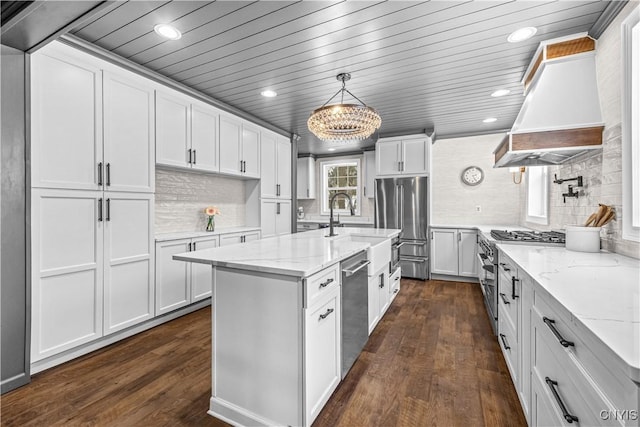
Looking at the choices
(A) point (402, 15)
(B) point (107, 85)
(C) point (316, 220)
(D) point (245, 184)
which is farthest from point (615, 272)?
(C) point (316, 220)

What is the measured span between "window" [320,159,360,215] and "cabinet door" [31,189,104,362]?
482 cm

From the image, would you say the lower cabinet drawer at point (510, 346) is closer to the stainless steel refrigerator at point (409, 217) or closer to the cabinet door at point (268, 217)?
the stainless steel refrigerator at point (409, 217)

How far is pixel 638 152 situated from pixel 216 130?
3.72m

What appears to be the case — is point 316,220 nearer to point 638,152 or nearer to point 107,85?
point 107,85

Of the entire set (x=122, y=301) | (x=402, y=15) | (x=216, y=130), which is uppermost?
(x=402, y=15)

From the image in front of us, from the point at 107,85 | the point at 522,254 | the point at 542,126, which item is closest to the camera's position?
the point at 522,254

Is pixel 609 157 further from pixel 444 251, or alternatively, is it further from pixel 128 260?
pixel 128 260

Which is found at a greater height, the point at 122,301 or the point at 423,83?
the point at 423,83

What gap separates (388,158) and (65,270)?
4500mm

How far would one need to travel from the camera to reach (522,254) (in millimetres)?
1939

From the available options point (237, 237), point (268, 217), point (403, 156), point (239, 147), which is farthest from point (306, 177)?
point (237, 237)

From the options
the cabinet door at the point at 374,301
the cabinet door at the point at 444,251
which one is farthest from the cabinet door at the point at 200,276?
the cabinet door at the point at 444,251

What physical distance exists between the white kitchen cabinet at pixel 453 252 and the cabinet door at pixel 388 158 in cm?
124

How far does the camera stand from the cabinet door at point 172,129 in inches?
115
